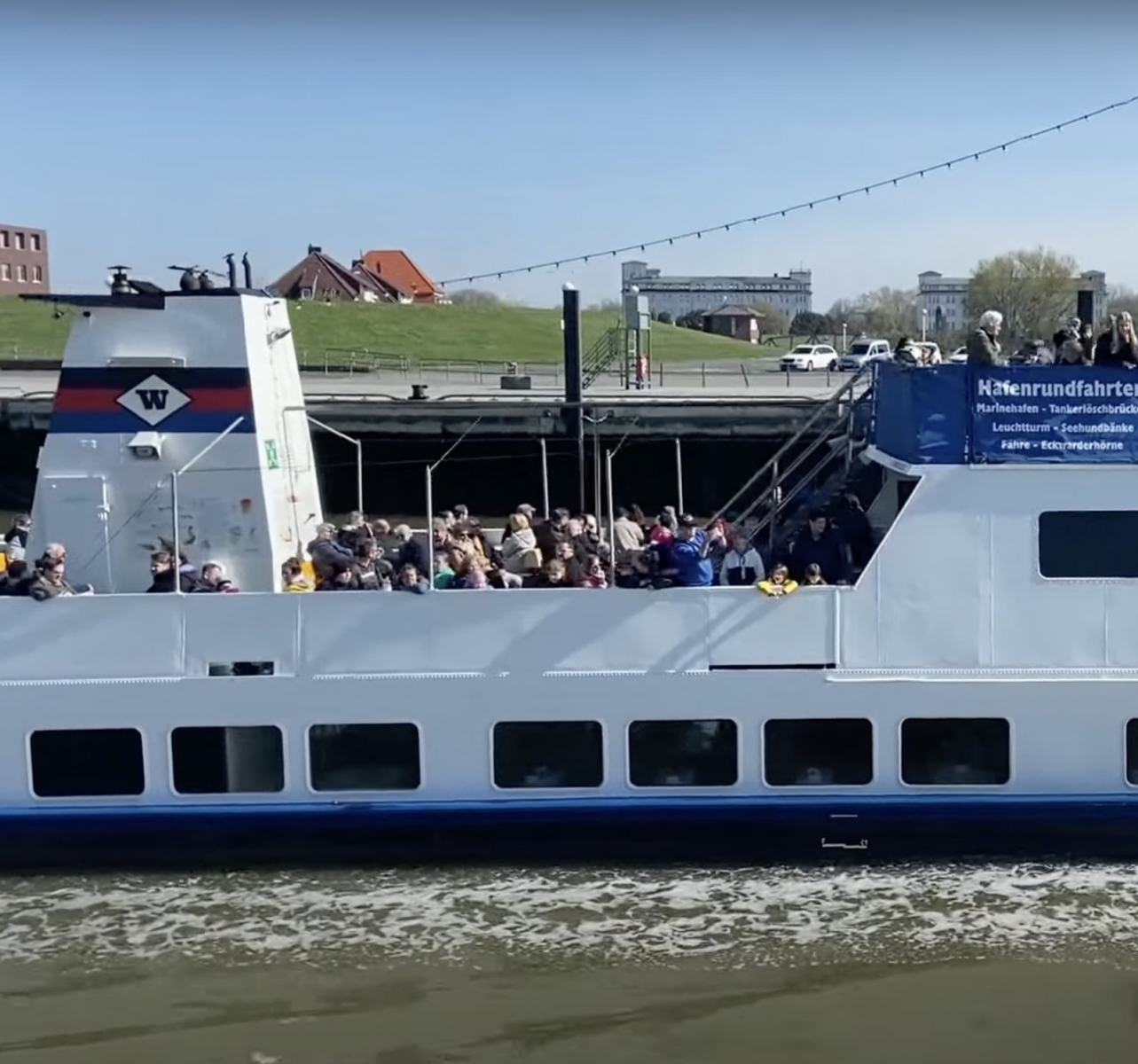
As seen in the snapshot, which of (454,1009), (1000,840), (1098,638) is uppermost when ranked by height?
(1098,638)

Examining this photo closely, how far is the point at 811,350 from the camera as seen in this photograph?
48.3 metres

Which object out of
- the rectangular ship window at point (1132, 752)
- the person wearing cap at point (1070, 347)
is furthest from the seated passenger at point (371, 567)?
the rectangular ship window at point (1132, 752)

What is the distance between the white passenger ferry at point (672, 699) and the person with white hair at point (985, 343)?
0.20 meters

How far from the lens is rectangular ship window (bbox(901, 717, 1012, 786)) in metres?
10.6

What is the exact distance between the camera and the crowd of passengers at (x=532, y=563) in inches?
425

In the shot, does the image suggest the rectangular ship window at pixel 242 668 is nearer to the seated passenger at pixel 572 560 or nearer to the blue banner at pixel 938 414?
the seated passenger at pixel 572 560

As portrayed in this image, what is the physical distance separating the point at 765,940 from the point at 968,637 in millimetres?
2802

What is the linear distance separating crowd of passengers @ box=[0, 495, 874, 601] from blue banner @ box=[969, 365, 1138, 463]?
125 cm

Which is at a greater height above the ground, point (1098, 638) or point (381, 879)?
point (1098, 638)

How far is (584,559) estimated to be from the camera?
11.3 metres

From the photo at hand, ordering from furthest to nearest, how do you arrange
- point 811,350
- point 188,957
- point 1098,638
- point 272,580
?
point 811,350
point 272,580
point 1098,638
point 188,957

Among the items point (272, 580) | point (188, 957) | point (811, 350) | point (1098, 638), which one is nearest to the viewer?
point (188, 957)

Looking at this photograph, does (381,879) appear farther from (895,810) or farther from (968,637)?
(968,637)

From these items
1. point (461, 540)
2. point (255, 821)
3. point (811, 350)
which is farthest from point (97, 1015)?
point (811, 350)
